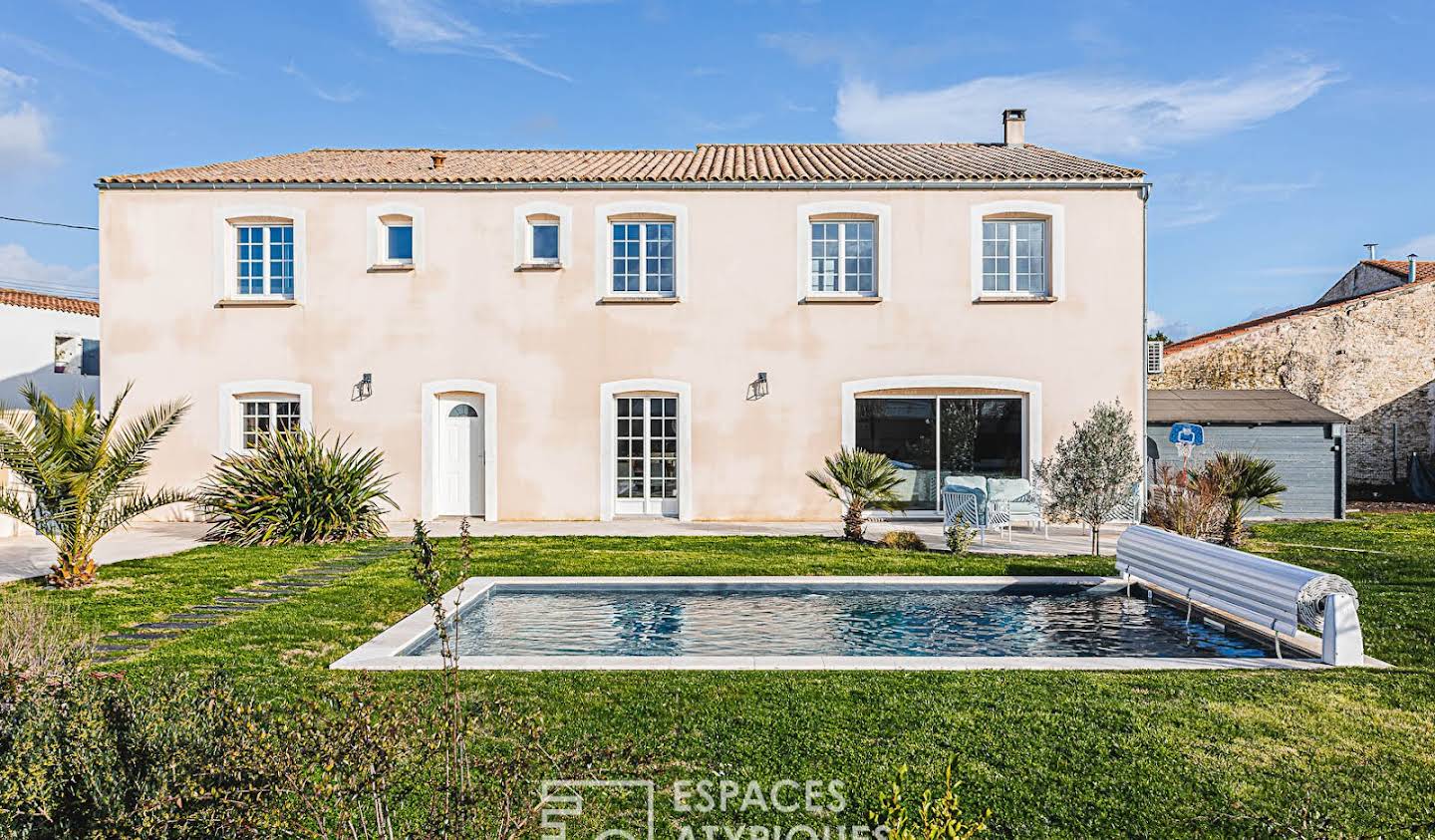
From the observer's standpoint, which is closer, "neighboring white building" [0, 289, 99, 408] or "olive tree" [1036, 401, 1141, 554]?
"olive tree" [1036, 401, 1141, 554]

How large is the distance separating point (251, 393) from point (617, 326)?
6892 mm

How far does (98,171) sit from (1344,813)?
811 inches

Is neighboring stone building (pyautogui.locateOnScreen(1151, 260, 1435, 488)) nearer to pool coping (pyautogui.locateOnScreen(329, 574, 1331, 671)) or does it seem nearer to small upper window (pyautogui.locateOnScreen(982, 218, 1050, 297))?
small upper window (pyautogui.locateOnScreen(982, 218, 1050, 297))

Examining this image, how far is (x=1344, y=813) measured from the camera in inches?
167

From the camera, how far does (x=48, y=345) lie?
24.7m

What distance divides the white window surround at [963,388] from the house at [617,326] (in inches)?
1.6

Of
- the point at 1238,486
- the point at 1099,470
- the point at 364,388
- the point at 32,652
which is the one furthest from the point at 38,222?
the point at 1238,486

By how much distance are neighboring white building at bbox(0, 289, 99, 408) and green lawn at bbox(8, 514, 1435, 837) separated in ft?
63.7

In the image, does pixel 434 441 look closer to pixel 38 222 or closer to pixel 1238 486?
pixel 1238 486

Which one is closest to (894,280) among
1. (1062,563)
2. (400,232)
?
(1062,563)

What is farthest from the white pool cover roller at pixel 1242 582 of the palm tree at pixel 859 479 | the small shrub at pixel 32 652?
the small shrub at pixel 32 652

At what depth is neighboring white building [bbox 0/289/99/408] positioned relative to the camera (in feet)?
77.7

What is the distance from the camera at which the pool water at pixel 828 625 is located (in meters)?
7.77

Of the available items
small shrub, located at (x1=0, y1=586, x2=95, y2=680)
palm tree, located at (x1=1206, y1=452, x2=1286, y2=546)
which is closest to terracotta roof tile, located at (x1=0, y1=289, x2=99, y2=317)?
small shrub, located at (x1=0, y1=586, x2=95, y2=680)
